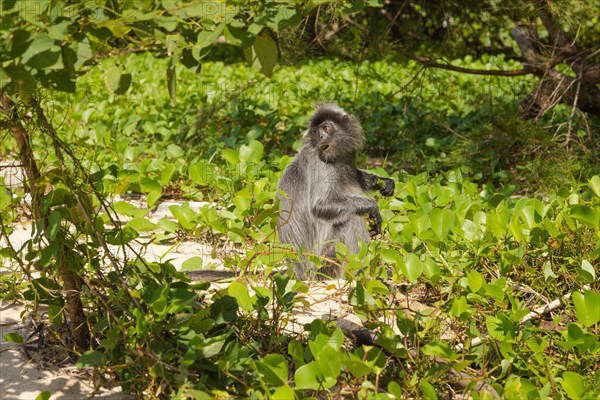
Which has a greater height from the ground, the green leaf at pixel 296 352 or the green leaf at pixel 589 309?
the green leaf at pixel 296 352

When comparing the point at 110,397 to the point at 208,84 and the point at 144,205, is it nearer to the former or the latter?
the point at 144,205

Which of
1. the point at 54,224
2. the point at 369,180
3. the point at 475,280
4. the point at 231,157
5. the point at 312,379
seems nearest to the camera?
the point at 312,379

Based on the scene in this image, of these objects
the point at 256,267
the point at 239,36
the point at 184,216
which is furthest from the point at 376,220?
the point at 239,36

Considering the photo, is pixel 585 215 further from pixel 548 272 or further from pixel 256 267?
pixel 256 267

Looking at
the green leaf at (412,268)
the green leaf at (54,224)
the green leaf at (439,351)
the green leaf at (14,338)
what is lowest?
the green leaf at (412,268)

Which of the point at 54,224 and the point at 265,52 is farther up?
the point at 265,52

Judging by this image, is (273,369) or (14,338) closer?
(273,369)

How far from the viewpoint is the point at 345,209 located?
518cm

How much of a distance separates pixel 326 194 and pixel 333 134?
1.59 feet

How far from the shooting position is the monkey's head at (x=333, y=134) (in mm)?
5375

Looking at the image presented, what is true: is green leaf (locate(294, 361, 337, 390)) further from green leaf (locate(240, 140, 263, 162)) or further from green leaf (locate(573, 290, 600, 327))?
green leaf (locate(240, 140, 263, 162))

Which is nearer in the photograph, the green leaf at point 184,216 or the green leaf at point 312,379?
the green leaf at point 312,379

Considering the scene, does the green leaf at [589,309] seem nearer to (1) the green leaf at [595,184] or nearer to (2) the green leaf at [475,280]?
(2) the green leaf at [475,280]

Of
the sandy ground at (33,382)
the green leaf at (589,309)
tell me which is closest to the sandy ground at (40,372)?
the sandy ground at (33,382)
